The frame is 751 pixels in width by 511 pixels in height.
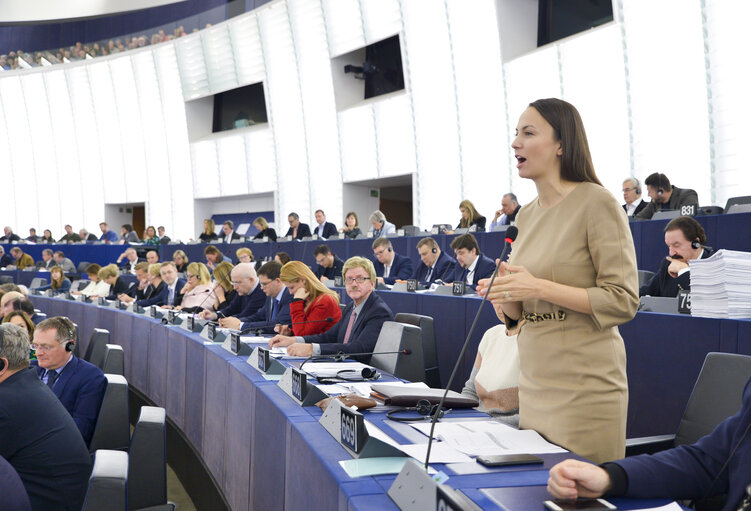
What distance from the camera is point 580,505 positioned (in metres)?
0.96

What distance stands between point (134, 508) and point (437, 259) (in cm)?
430

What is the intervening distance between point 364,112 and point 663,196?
7223 millimetres

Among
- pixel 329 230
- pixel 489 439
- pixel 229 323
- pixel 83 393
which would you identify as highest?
pixel 329 230

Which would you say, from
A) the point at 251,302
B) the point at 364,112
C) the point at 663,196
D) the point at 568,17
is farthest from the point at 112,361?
the point at 364,112

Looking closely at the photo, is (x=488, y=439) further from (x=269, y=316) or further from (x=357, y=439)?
(x=269, y=316)

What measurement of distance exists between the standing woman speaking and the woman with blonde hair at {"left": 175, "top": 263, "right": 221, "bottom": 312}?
5.04 m

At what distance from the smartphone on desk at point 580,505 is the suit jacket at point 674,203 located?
5138 mm

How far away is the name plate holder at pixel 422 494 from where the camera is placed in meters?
0.84

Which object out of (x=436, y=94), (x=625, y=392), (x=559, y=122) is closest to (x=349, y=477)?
(x=625, y=392)

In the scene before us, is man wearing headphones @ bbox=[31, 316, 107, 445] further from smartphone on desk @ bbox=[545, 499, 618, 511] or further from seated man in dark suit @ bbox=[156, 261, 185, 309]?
seated man in dark suit @ bbox=[156, 261, 185, 309]

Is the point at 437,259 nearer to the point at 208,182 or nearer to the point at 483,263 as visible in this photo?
the point at 483,263

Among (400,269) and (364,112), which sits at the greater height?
(364,112)

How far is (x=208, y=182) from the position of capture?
15648 millimetres

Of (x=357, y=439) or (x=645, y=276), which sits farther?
(x=645, y=276)
